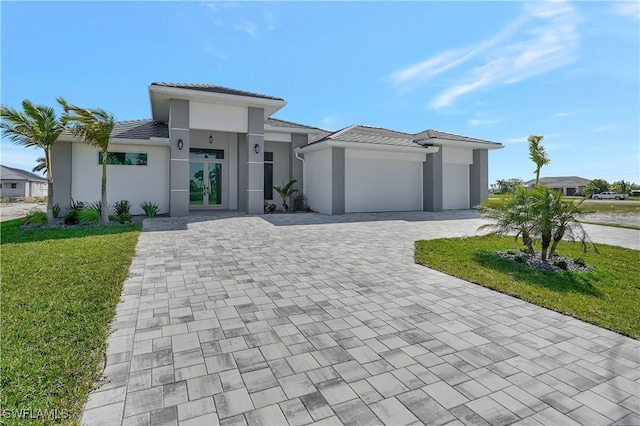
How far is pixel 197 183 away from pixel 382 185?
10057mm

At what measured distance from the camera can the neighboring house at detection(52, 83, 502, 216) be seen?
543 inches

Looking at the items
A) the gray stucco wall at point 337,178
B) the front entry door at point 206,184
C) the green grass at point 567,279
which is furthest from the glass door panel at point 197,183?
the green grass at point 567,279

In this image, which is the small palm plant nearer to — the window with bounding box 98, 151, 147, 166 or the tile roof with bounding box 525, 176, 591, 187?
the window with bounding box 98, 151, 147, 166

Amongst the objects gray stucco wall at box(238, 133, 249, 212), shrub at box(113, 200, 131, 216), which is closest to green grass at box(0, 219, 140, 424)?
shrub at box(113, 200, 131, 216)

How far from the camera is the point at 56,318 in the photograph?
3846 millimetres

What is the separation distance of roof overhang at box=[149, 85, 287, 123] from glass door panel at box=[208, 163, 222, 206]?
359 cm

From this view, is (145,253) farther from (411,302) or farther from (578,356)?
(578,356)

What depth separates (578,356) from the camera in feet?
10.4

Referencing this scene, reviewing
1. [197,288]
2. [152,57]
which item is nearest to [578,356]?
[197,288]

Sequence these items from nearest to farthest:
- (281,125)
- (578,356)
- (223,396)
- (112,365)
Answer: (223,396)
(112,365)
(578,356)
(281,125)

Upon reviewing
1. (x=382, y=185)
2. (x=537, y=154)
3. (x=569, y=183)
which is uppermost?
(x=569, y=183)

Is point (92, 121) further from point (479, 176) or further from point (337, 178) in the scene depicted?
point (479, 176)

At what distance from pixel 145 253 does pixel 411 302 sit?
6115 millimetres

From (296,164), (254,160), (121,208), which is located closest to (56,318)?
(254,160)
